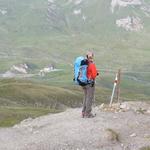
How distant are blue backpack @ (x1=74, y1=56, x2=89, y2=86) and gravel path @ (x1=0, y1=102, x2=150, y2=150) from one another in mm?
2870

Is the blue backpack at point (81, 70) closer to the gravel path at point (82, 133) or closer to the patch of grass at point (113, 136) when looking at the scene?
the gravel path at point (82, 133)

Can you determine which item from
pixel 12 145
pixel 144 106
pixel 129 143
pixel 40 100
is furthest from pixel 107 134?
pixel 40 100

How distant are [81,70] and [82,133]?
564 centimetres

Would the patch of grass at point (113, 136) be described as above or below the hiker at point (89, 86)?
below

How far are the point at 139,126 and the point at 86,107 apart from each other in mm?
4350

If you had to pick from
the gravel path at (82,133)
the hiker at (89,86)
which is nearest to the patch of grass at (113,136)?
the gravel path at (82,133)

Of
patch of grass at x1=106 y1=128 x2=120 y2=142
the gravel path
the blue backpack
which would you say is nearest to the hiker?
the blue backpack

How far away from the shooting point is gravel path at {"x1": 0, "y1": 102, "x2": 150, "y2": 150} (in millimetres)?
28797

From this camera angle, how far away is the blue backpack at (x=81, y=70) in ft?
113

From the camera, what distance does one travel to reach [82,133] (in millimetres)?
30984

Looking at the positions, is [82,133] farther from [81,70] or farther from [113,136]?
[81,70]

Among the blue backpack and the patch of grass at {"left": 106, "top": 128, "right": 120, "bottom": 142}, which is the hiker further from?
the patch of grass at {"left": 106, "top": 128, "right": 120, "bottom": 142}

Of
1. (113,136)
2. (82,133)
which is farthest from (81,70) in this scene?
(113,136)

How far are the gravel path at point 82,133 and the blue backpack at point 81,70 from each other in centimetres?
287
